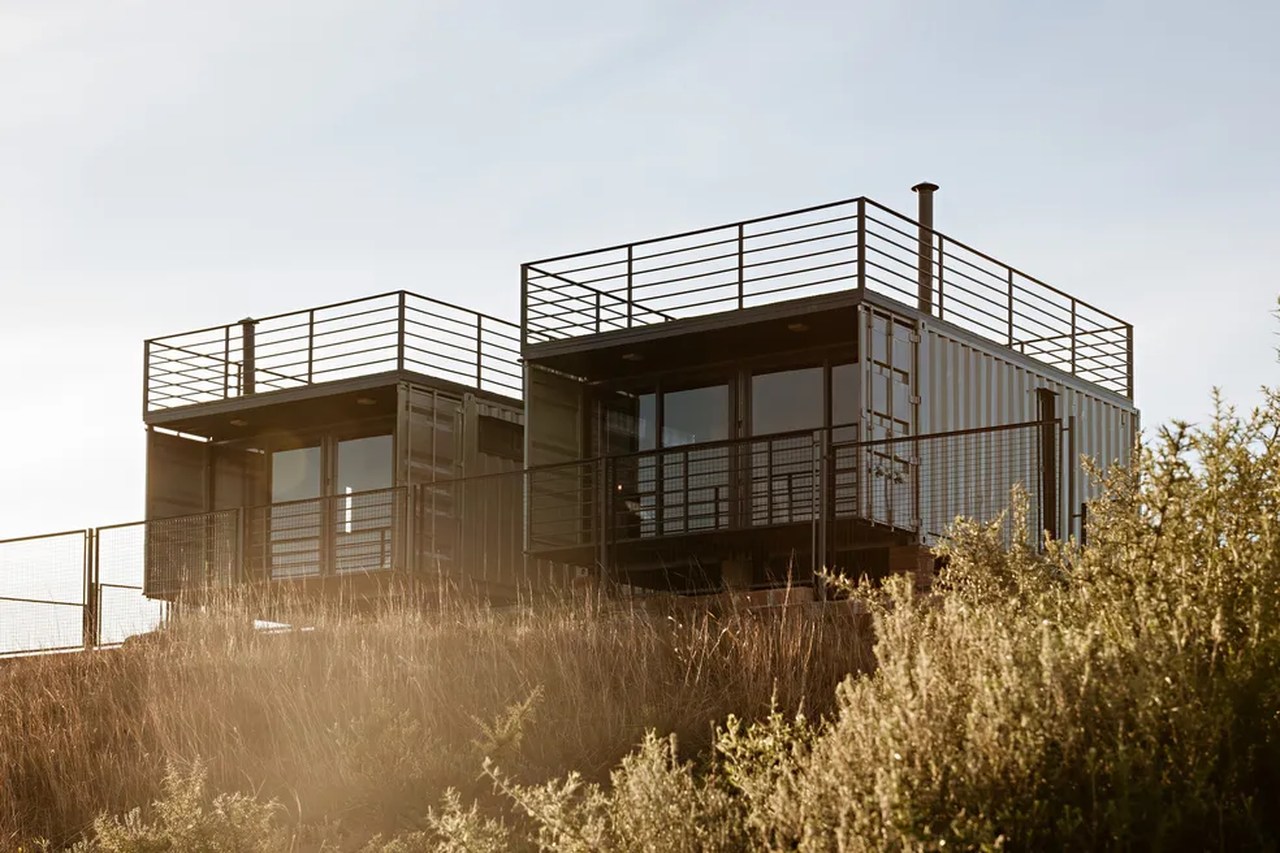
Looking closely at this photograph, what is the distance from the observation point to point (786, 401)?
68.9 feet

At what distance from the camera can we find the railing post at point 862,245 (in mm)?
18938

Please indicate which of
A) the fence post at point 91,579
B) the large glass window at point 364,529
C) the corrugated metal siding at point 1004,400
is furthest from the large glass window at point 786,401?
the fence post at point 91,579

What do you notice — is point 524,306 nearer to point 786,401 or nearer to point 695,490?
point 786,401

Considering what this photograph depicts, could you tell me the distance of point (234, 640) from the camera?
14.4 metres

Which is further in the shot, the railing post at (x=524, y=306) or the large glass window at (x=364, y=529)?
the large glass window at (x=364, y=529)

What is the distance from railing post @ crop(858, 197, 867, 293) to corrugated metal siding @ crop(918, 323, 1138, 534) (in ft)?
4.02

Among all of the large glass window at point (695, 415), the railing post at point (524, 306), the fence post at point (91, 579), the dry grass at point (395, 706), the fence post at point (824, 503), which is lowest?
the dry grass at point (395, 706)

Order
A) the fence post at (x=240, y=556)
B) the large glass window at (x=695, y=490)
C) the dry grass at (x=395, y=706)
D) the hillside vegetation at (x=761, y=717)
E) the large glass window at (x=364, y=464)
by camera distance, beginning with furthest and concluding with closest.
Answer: the large glass window at (x=364, y=464) → the fence post at (x=240, y=556) → the large glass window at (x=695, y=490) → the dry grass at (x=395, y=706) → the hillside vegetation at (x=761, y=717)

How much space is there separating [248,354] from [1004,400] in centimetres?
1138

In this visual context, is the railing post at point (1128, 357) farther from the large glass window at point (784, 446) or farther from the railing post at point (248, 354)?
the railing post at point (248, 354)

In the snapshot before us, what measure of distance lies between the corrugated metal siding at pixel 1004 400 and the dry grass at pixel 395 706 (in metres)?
6.71

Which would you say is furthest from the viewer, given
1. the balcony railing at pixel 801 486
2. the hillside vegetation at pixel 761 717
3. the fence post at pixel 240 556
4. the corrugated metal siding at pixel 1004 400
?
the fence post at pixel 240 556

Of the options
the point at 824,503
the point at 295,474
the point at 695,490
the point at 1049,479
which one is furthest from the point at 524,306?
the point at 1049,479

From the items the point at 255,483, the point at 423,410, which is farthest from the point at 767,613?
the point at 255,483
